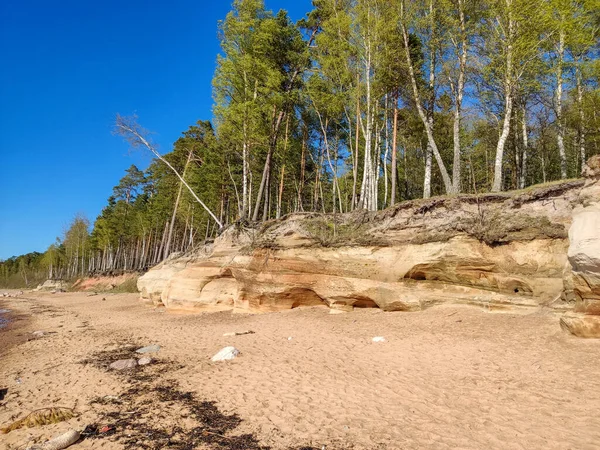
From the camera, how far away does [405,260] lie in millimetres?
11812

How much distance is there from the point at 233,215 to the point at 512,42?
2969 cm

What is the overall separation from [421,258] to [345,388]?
6.46 metres

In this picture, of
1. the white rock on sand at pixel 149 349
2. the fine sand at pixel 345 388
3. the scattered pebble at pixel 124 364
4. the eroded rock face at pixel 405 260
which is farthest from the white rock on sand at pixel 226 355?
the eroded rock face at pixel 405 260

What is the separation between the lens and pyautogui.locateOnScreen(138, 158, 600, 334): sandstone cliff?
8.65 metres

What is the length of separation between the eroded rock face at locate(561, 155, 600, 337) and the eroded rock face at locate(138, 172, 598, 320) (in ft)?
0.18

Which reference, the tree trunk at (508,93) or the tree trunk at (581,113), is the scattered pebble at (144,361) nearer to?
the tree trunk at (508,93)

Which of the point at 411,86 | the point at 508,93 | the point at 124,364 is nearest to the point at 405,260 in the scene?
the point at 508,93

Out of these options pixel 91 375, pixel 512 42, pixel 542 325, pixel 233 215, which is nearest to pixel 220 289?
pixel 91 375

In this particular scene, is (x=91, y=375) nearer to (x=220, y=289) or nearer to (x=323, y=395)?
(x=323, y=395)

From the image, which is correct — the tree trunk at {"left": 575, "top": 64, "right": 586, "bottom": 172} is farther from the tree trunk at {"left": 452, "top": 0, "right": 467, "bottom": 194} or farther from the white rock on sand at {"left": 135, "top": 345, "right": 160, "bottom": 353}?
the white rock on sand at {"left": 135, "top": 345, "right": 160, "bottom": 353}

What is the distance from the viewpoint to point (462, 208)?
1155 centimetres

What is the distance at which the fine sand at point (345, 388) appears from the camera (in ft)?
14.9

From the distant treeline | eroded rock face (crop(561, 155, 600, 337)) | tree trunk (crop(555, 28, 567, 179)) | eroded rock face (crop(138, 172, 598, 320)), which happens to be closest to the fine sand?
eroded rock face (crop(561, 155, 600, 337))

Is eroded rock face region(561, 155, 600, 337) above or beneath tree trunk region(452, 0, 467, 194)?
beneath
